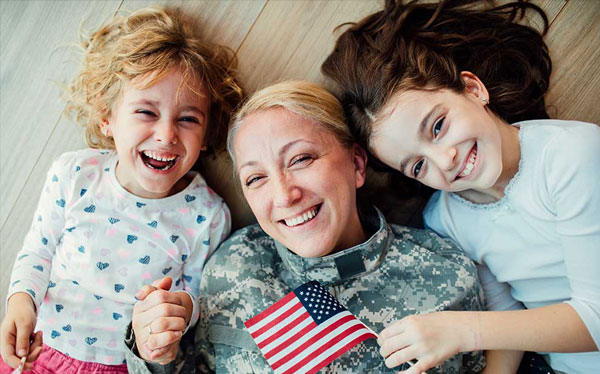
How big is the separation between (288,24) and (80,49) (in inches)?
37.7

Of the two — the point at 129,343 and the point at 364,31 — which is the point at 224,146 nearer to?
the point at 364,31

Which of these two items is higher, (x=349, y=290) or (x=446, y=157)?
(x=446, y=157)

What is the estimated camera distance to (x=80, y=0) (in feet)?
6.69

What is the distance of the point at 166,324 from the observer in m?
1.45

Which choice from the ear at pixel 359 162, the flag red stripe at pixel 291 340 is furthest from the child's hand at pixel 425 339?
the ear at pixel 359 162

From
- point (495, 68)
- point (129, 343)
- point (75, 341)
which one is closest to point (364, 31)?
point (495, 68)

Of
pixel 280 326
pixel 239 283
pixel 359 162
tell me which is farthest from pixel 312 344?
pixel 359 162

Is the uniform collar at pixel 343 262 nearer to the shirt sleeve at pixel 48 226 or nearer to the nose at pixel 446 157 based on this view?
the nose at pixel 446 157

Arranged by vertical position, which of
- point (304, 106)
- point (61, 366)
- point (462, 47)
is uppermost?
point (462, 47)

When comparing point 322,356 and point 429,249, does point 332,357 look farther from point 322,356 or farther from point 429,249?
point 429,249

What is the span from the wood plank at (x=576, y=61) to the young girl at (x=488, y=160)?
0.28 ft

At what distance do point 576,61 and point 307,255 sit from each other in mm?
1468

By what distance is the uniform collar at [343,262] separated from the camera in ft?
5.44

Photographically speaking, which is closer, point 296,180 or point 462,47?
point 296,180
